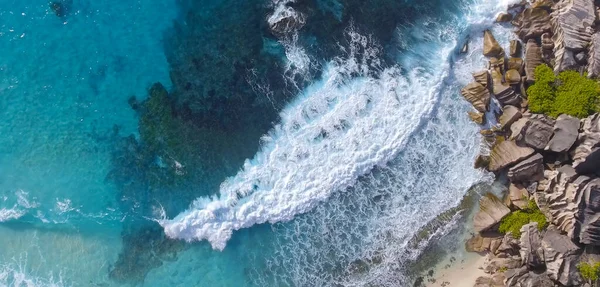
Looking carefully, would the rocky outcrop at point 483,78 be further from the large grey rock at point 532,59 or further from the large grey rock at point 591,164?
the large grey rock at point 591,164

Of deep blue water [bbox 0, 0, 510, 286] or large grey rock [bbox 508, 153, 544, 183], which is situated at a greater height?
deep blue water [bbox 0, 0, 510, 286]

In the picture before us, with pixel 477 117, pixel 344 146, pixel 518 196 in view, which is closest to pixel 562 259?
pixel 518 196

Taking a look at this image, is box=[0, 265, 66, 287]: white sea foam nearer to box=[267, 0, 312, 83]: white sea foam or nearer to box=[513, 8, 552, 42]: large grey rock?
box=[267, 0, 312, 83]: white sea foam

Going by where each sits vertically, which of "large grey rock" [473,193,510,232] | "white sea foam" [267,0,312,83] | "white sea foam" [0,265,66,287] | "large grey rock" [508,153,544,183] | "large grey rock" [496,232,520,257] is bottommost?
"large grey rock" [496,232,520,257]

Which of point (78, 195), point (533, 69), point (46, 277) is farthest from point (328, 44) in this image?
point (46, 277)

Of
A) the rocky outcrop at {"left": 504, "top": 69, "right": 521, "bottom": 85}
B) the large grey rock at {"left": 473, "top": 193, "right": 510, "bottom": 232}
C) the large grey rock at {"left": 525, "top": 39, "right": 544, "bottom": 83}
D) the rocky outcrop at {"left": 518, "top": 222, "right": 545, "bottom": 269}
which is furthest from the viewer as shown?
the rocky outcrop at {"left": 504, "top": 69, "right": 521, "bottom": 85}

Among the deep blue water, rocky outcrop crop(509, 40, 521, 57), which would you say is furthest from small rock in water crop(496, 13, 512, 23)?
rocky outcrop crop(509, 40, 521, 57)

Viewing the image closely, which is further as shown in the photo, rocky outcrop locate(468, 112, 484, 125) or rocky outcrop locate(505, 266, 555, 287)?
rocky outcrop locate(468, 112, 484, 125)

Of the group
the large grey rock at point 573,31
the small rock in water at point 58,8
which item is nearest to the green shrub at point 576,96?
the large grey rock at point 573,31

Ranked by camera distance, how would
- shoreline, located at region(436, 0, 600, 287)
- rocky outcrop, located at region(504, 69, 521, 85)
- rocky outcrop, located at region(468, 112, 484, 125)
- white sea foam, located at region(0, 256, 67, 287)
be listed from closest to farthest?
shoreline, located at region(436, 0, 600, 287)
rocky outcrop, located at region(504, 69, 521, 85)
rocky outcrop, located at region(468, 112, 484, 125)
white sea foam, located at region(0, 256, 67, 287)
